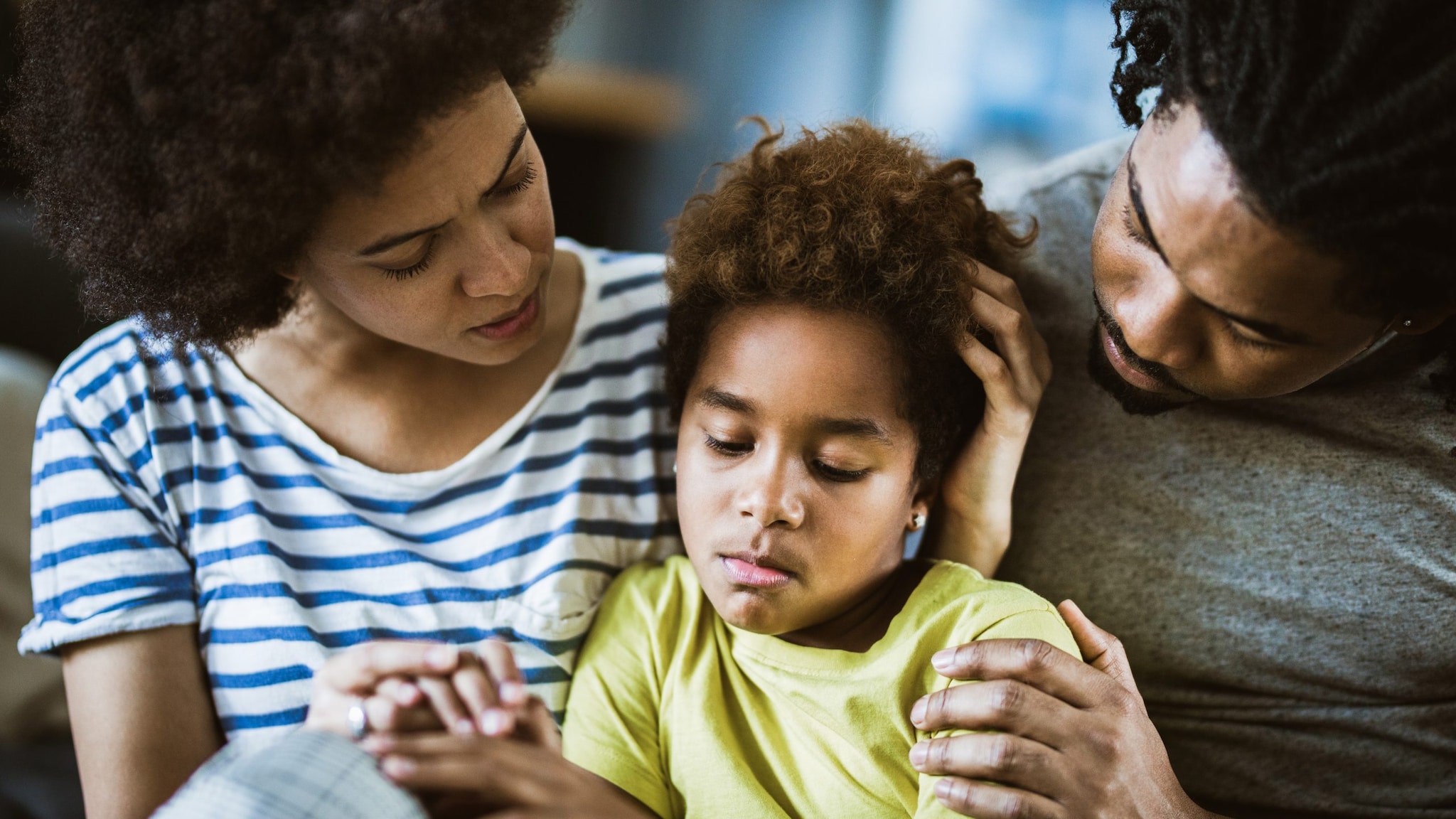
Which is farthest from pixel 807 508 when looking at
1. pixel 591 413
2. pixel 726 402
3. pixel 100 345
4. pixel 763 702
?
pixel 100 345

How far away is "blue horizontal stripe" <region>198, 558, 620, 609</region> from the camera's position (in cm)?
123

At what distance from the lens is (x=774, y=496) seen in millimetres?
1129

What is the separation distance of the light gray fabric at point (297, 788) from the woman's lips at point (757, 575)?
0.39m

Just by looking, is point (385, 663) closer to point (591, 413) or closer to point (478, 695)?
point (478, 695)

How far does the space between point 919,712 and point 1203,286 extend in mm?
465

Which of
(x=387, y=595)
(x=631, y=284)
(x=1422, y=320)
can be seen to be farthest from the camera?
(x=631, y=284)

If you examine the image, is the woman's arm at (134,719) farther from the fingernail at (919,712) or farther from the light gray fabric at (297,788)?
the fingernail at (919,712)

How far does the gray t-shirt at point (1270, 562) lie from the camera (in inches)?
50.1

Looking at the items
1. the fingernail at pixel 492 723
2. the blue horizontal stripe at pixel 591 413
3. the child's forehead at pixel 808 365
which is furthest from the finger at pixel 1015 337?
the fingernail at pixel 492 723

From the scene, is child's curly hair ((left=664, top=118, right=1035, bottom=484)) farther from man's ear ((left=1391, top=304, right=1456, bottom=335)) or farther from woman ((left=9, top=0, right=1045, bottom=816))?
man's ear ((left=1391, top=304, right=1456, bottom=335))

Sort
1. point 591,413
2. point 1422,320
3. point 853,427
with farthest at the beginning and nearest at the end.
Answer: point 591,413 → point 853,427 → point 1422,320

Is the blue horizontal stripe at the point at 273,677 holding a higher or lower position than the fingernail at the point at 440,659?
lower

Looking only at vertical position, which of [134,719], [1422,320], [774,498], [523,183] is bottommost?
[134,719]

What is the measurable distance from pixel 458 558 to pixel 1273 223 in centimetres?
89
